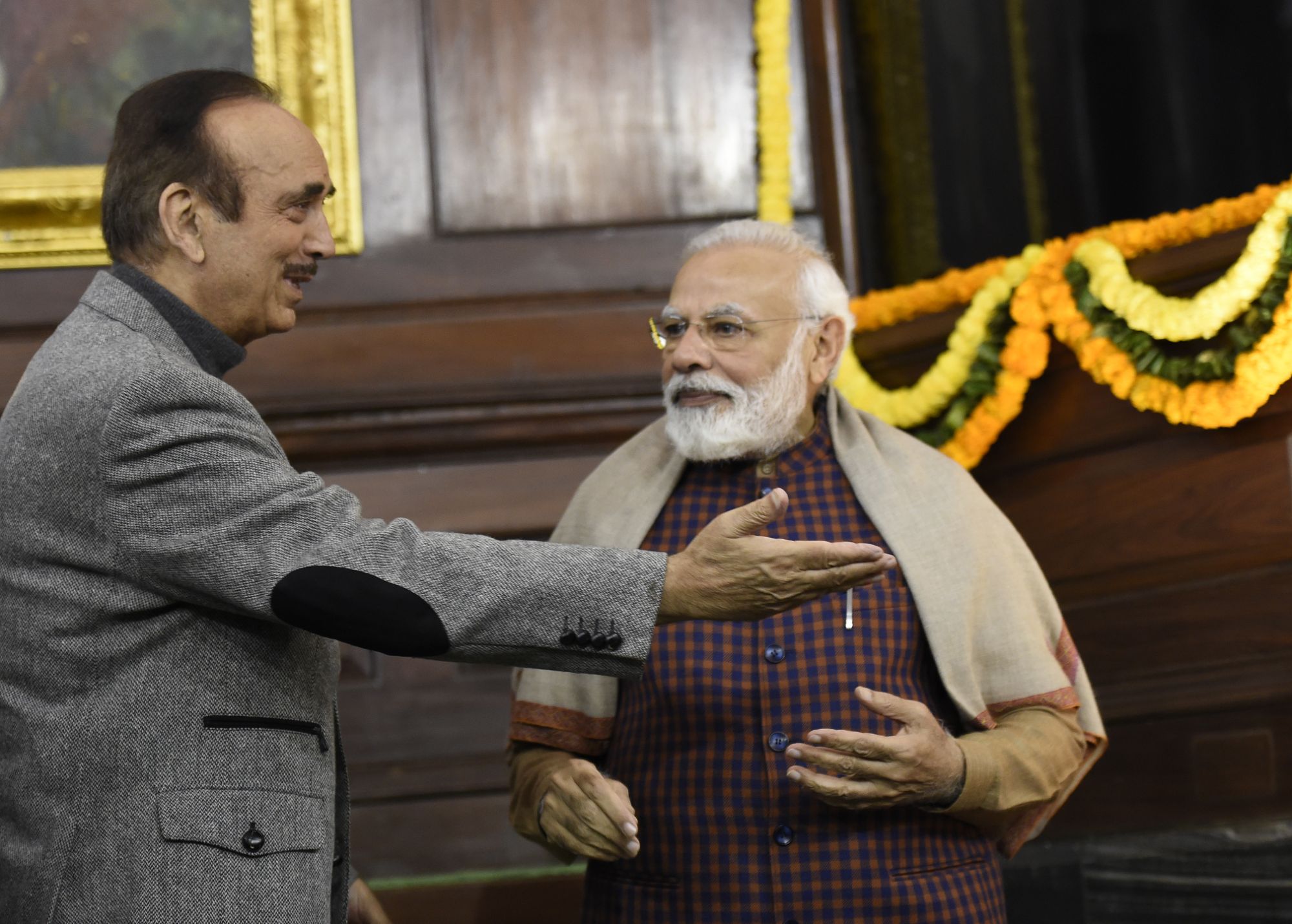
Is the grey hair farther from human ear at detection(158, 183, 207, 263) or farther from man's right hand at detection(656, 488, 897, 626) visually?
human ear at detection(158, 183, 207, 263)

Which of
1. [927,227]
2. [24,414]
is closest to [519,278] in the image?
[927,227]

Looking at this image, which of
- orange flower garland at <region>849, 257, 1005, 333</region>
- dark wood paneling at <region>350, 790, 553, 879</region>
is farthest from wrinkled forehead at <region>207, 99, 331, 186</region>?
dark wood paneling at <region>350, 790, 553, 879</region>

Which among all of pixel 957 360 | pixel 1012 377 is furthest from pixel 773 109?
pixel 1012 377

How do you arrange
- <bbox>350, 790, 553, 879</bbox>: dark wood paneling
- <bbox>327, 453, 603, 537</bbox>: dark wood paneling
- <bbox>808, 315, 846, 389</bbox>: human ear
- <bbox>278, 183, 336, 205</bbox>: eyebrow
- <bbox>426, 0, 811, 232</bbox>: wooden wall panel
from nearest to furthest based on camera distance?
1. <bbox>278, 183, 336, 205</bbox>: eyebrow
2. <bbox>808, 315, 846, 389</bbox>: human ear
3. <bbox>350, 790, 553, 879</bbox>: dark wood paneling
4. <bbox>327, 453, 603, 537</bbox>: dark wood paneling
5. <bbox>426, 0, 811, 232</bbox>: wooden wall panel

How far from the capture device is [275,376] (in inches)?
144

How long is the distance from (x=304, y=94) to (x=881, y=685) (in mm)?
2212

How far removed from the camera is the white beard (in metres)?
2.61

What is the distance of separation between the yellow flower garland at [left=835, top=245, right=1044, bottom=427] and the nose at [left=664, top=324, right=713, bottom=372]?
82 centimetres

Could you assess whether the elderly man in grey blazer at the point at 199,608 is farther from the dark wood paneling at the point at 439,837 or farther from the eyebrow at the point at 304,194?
the dark wood paneling at the point at 439,837

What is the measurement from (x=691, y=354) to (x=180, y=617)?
1.15m

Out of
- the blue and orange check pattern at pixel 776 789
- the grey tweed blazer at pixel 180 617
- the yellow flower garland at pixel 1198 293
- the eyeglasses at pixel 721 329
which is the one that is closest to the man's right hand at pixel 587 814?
the blue and orange check pattern at pixel 776 789

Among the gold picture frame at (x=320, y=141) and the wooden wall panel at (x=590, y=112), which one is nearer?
the gold picture frame at (x=320, y=141)

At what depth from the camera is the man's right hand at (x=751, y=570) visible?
1800 mm

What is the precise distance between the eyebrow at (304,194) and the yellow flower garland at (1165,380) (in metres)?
1.78
